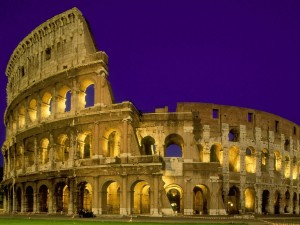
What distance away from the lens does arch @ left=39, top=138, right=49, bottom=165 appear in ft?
128

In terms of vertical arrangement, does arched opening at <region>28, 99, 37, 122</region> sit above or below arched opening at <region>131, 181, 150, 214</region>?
above

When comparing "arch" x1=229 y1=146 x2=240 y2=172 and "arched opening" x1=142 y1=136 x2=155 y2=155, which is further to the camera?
"arch" x1=229 y1=146 x2=240 y2=172

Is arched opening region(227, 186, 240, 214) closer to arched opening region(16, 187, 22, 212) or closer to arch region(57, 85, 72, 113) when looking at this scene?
arch region(57, 85, 72, 113)

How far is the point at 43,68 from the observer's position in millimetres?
40625

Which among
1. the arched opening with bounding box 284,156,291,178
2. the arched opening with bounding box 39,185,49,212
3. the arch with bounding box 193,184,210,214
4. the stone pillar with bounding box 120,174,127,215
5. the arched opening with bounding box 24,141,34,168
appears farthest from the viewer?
the arched opening with bounding box 284,156,291,178

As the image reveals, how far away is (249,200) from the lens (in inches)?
1713

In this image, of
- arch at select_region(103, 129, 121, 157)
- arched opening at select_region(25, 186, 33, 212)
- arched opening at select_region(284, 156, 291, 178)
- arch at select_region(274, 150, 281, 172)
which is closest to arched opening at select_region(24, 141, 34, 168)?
arched opening at select_region(25, 186, 33, 212)

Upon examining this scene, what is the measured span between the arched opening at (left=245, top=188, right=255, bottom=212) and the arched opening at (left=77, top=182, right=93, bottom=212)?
1538cm

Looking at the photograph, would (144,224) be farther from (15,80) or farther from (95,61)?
(15,80)

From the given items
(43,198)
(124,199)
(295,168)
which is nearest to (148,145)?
(124,199)

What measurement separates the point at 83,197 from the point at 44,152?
6.42 metres

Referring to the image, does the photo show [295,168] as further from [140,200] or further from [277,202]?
[140,200]

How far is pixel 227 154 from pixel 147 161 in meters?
11.6

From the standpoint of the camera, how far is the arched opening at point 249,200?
141ft
